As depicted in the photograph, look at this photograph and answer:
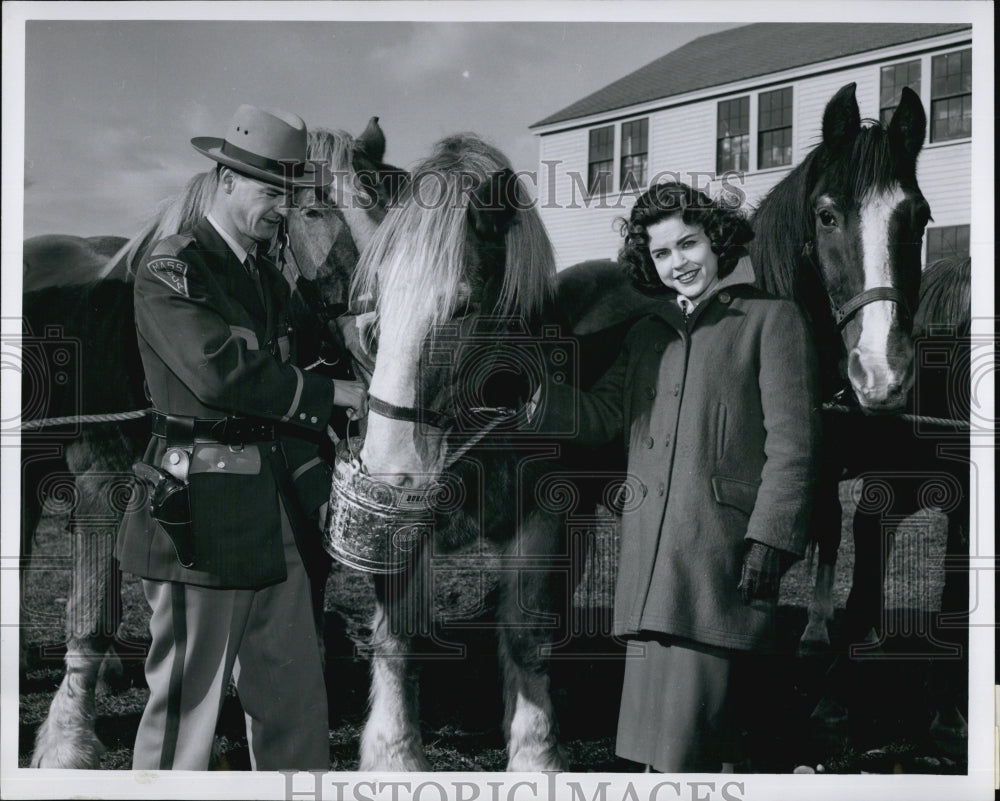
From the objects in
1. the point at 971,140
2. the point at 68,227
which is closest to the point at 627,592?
the point at 971,140

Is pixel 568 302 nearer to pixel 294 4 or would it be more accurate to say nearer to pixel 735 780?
pixel 294 4

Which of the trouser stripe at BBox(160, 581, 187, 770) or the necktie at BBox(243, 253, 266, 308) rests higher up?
the necktie at BBox(243, 253, 266, 308)

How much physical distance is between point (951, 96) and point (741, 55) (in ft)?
2.80

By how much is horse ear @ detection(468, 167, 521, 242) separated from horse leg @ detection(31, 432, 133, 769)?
1.66m

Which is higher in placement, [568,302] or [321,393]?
[568,302]

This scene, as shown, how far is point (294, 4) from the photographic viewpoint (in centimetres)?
414

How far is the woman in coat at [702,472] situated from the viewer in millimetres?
3963

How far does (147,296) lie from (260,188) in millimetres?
602

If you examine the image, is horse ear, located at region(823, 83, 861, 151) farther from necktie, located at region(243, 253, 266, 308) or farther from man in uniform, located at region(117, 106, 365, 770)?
necktie, located at region(243, 253, 266, 308)

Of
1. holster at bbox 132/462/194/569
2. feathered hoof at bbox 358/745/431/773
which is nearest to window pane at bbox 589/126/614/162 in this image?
holster at bbox 132/462/194/569

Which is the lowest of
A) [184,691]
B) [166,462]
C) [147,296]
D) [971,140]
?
[184,691]

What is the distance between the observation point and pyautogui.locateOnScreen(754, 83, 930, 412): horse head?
13.2 feet

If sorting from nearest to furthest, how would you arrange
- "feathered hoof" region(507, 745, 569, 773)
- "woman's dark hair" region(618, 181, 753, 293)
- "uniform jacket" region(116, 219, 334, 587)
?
"uniform jacket" region(116, 219, 334, 587) < "woman's dark hair" region(618, 181, 753, 293) < "feathered hoof" region(507, 745, 569, 773)

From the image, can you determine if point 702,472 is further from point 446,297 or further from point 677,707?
point 446,297
